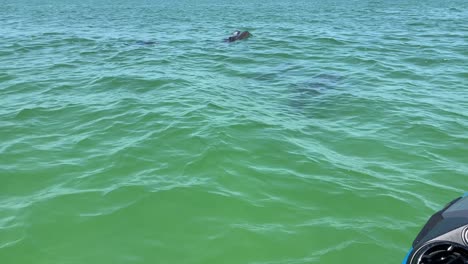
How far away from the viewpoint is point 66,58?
48.9 feet

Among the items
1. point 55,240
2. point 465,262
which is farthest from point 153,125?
point 465,262

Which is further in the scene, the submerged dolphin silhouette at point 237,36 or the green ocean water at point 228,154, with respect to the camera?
the submerged dolphin silhouette at point 237,36

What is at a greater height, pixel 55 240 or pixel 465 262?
pixel 465 262

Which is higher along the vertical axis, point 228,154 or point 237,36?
point 237,36

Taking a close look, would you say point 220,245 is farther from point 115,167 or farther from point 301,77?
point 301,77

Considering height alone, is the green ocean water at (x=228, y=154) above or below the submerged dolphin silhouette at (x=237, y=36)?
below

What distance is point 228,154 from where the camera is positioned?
7.32 metres

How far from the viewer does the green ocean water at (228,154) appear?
5.18 metres

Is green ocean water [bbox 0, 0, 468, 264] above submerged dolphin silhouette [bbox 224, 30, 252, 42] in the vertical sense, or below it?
below

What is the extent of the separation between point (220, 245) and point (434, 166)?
12.7ft

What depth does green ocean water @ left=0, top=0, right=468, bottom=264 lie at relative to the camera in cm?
518

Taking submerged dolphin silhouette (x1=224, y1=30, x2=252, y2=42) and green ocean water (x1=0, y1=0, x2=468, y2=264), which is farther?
submerged dolphin silhouette (x1=224, y1=30, x2=252, y2=42)

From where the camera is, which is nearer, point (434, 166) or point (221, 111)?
point (434, 166)

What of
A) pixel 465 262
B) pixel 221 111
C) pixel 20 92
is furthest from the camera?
pixel 20 92
